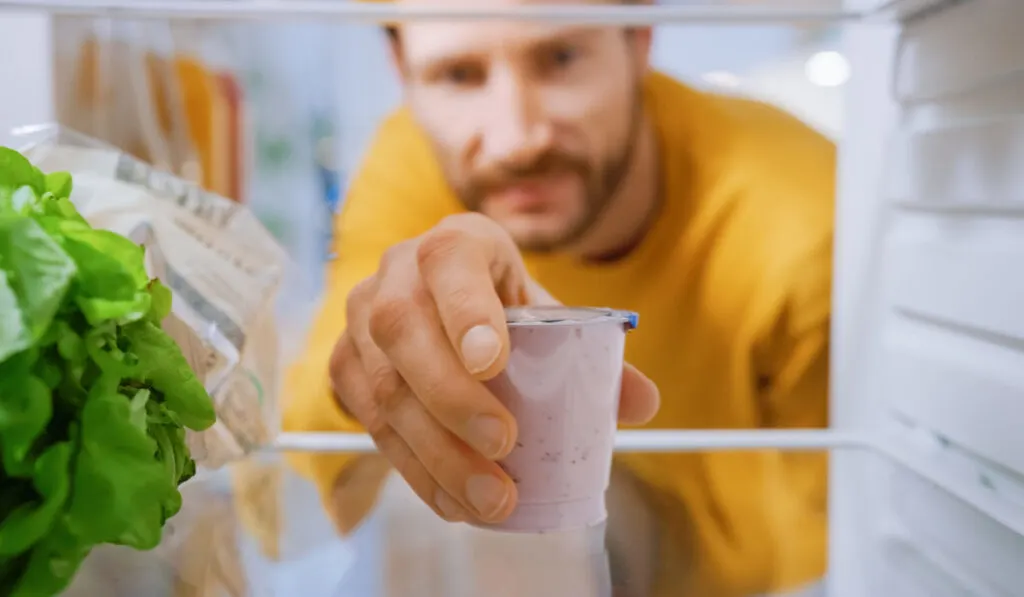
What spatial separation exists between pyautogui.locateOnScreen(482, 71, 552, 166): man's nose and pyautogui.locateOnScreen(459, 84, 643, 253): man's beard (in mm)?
14

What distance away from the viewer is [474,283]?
0.68m

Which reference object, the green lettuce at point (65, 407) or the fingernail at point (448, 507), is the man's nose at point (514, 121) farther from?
the green lettuce at point (65, 407)

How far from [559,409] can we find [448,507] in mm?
150

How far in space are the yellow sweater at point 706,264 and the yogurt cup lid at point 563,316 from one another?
28cm

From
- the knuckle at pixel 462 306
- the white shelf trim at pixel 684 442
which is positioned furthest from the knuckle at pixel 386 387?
the white shelf trim at pixel 684 442

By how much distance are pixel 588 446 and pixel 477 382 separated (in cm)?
10

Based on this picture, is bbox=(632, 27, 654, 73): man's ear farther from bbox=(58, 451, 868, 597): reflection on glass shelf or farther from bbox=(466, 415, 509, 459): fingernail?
bbox=(466, 415, 509, 459): fingernail

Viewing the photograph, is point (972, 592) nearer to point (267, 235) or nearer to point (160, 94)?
point (267, 235)

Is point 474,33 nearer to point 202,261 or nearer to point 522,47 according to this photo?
point 522,47

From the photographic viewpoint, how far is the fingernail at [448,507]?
72 cm

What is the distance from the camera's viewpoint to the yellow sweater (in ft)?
3.38

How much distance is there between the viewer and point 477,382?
647 millimetres

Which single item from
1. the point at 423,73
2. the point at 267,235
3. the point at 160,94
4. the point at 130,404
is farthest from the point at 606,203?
the point at 130,404

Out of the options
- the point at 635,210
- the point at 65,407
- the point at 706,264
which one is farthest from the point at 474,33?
the point at 65,407
